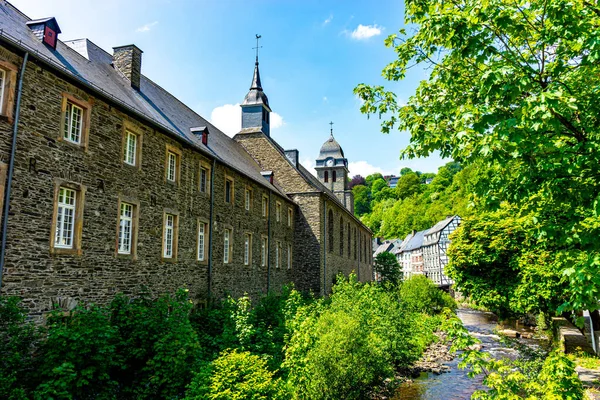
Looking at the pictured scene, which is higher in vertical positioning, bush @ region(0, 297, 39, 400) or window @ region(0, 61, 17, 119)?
window @ region(0, 61, 17, 119)

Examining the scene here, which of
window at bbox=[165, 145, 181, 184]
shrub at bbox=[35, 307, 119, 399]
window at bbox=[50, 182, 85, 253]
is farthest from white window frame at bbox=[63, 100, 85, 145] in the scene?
shrub at bbox=[35, 307, 119, 399]

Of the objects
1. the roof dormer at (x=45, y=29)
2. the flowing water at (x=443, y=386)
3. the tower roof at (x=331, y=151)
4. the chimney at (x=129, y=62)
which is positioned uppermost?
the tower roof at (x=331, y=151)

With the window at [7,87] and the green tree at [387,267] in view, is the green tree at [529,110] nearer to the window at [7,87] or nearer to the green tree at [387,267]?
the window at [7,87]

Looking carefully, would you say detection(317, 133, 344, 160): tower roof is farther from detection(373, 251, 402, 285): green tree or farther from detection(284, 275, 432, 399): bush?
detection(284, 275, 432, 399): bush

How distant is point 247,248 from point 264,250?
2.33 meters

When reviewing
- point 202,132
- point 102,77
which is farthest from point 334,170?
point 102,77

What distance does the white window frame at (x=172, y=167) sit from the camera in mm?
14410

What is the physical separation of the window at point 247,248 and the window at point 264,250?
1541 millimetres

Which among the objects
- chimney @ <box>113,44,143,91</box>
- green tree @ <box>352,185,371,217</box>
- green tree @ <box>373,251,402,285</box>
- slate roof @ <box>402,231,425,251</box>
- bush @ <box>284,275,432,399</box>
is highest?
green tree @ <box>352,185,371,217</box>

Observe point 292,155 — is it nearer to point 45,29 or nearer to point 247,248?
point 247,248

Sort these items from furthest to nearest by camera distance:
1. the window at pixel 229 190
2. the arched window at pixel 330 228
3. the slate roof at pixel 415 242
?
the slate roof at pixel 415 242 → the arched window at pixel 330 228 → the window at pixel 229 190

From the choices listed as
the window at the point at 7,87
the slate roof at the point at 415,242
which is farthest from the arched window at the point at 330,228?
the slate roof at the point at 415,242

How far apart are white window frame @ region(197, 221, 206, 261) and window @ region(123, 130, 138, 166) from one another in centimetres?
433

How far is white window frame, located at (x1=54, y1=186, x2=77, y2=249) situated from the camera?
974cm
